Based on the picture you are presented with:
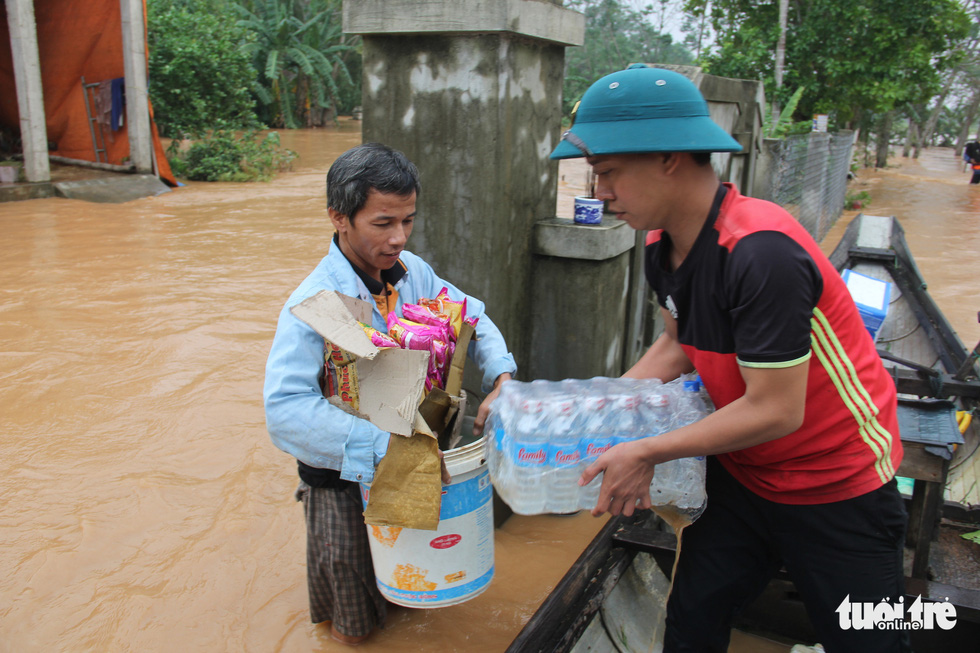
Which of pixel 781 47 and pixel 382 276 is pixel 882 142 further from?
pixel 382 276

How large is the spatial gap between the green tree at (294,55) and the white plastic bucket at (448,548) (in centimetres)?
2542

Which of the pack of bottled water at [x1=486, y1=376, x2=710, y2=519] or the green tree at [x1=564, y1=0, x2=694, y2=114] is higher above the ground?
the green tree at [x1=564, y1=0, x2=694, y2=114]

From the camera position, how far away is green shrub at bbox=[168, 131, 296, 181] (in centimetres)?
1548

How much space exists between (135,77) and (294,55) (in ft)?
49.7

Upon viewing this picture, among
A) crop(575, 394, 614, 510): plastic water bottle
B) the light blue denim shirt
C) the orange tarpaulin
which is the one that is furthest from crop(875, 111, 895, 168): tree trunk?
the light blue denim shirt

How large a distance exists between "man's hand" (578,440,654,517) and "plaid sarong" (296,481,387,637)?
Result: 1.07 metres

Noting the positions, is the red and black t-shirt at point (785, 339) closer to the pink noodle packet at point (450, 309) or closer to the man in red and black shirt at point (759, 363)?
the man in red and black shirt at point (759, 363)

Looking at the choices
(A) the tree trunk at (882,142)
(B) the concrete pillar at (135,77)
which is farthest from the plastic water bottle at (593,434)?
(A) the tree trunk at (882,142)

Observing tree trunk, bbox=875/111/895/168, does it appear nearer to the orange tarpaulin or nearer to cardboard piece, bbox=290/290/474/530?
the orange tarpaulin

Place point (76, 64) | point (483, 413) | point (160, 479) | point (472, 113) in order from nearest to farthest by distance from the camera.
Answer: point (483, 413), point (472, 113), point (160, 479), point (76, 64)

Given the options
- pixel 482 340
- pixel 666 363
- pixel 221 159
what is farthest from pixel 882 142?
pixel 666 363

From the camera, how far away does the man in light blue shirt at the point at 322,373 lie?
6.82 feet

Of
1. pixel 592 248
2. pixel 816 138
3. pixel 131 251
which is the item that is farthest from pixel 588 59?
pixel 592 248

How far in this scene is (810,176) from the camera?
1045cm
